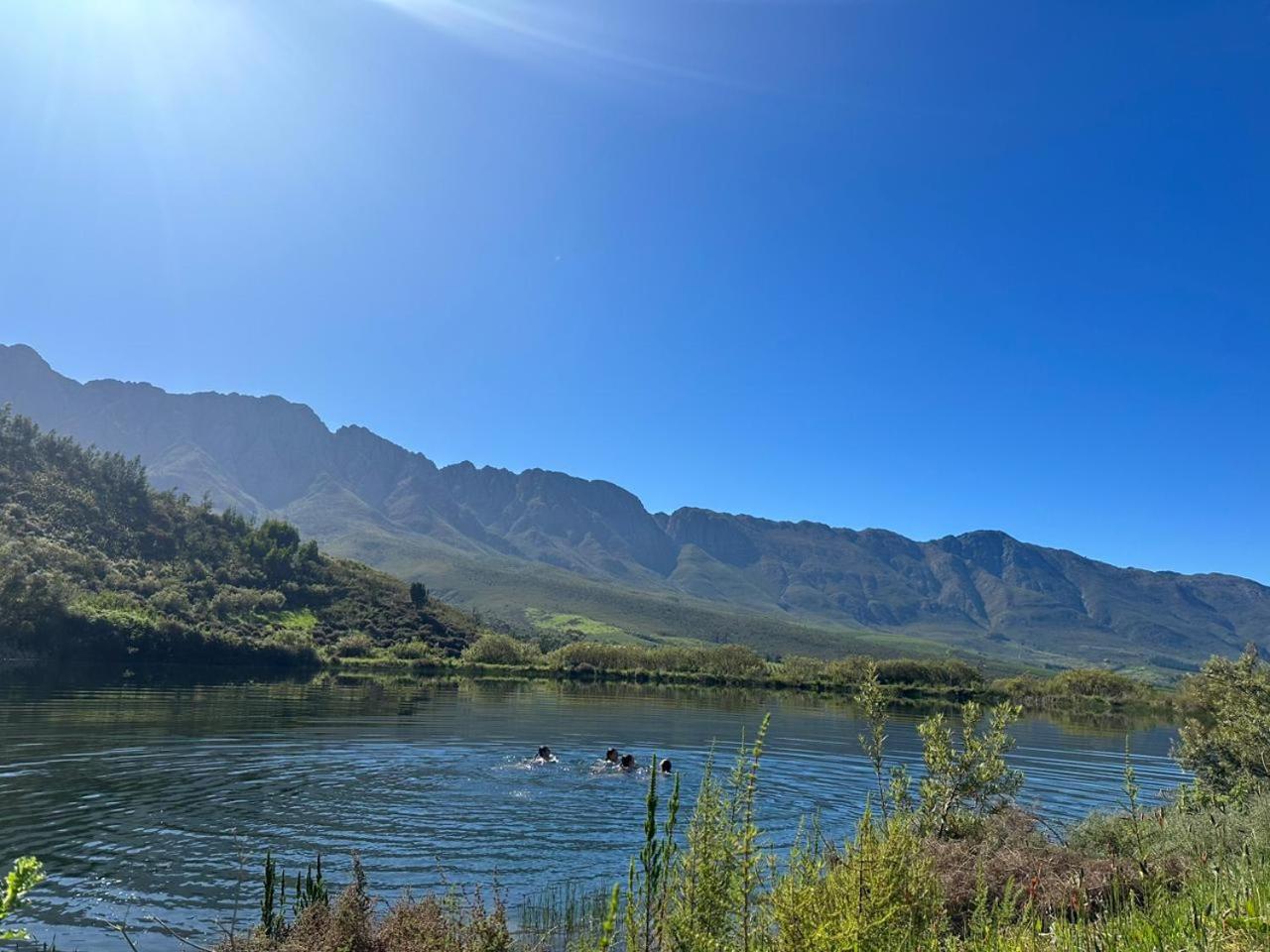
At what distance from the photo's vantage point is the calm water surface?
57.2 feet

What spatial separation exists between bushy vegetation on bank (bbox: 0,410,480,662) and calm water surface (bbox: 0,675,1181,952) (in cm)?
3966

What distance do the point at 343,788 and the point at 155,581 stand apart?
118 metres

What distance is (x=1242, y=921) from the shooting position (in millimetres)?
5977

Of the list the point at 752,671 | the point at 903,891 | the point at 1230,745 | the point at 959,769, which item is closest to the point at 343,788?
the point at 959,769

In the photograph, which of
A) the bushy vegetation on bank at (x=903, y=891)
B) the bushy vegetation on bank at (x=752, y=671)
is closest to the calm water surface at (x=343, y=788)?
the bushy vegetation on bank at (x=903, y=891)

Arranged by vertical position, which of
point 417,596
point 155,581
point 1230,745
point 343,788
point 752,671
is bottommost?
point 752,671

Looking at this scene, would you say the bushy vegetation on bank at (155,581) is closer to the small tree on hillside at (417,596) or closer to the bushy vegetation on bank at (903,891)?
the small tree on hillside at (417,596)

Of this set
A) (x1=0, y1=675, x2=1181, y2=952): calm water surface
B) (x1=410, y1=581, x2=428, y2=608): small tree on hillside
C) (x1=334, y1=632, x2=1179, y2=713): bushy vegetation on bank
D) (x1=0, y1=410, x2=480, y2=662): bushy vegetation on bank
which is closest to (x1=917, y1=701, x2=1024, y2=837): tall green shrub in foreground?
(x1=0, y1=675, x2=1181, y2=952): calm water surface

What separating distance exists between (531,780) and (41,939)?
20222 millimetres

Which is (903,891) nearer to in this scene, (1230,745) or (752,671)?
(1230,745)

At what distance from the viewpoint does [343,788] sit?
28.2 m

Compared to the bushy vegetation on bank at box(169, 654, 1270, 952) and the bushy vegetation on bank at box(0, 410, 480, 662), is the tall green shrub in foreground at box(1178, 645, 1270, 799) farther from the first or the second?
the bushy vegetation on bank at box(0, 410, 480, 662)

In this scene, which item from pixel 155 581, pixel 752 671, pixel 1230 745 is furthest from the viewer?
pixel 752 671

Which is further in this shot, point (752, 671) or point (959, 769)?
point (752, 671)
